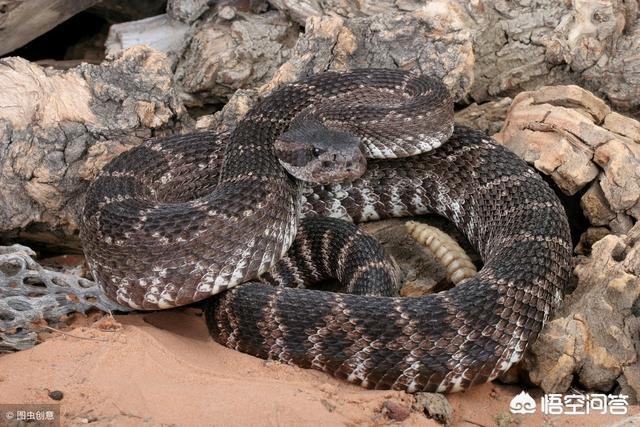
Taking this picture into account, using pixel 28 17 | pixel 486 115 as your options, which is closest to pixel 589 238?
pixel 486 115

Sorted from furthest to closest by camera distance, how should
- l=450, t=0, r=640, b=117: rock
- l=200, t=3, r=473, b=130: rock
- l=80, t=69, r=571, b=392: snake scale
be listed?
l=450, t=0, r=640, b=117: rock < l=200, t=3, r=473, b=130: rock < l=80, t=69, r=571, b=392: snake scale

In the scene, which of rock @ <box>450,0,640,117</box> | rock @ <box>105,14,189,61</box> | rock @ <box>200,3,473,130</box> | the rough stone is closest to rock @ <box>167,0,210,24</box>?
rock @ <box>105,14,189,61</box>

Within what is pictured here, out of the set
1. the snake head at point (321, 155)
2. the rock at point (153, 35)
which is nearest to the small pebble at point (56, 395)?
the snake head at point (321, 155)

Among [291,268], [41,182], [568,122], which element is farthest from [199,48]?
[568,122]

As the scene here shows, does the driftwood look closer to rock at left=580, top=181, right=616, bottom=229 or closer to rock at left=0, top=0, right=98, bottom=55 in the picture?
rock at left=580, top=181, right=616, bottom=229

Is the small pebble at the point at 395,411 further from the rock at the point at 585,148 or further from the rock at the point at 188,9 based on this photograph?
the rock at the point at 188,9

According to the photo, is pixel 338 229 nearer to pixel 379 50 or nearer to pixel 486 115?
pixel 379 50

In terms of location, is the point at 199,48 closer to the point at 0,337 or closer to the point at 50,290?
the point at 50,290
